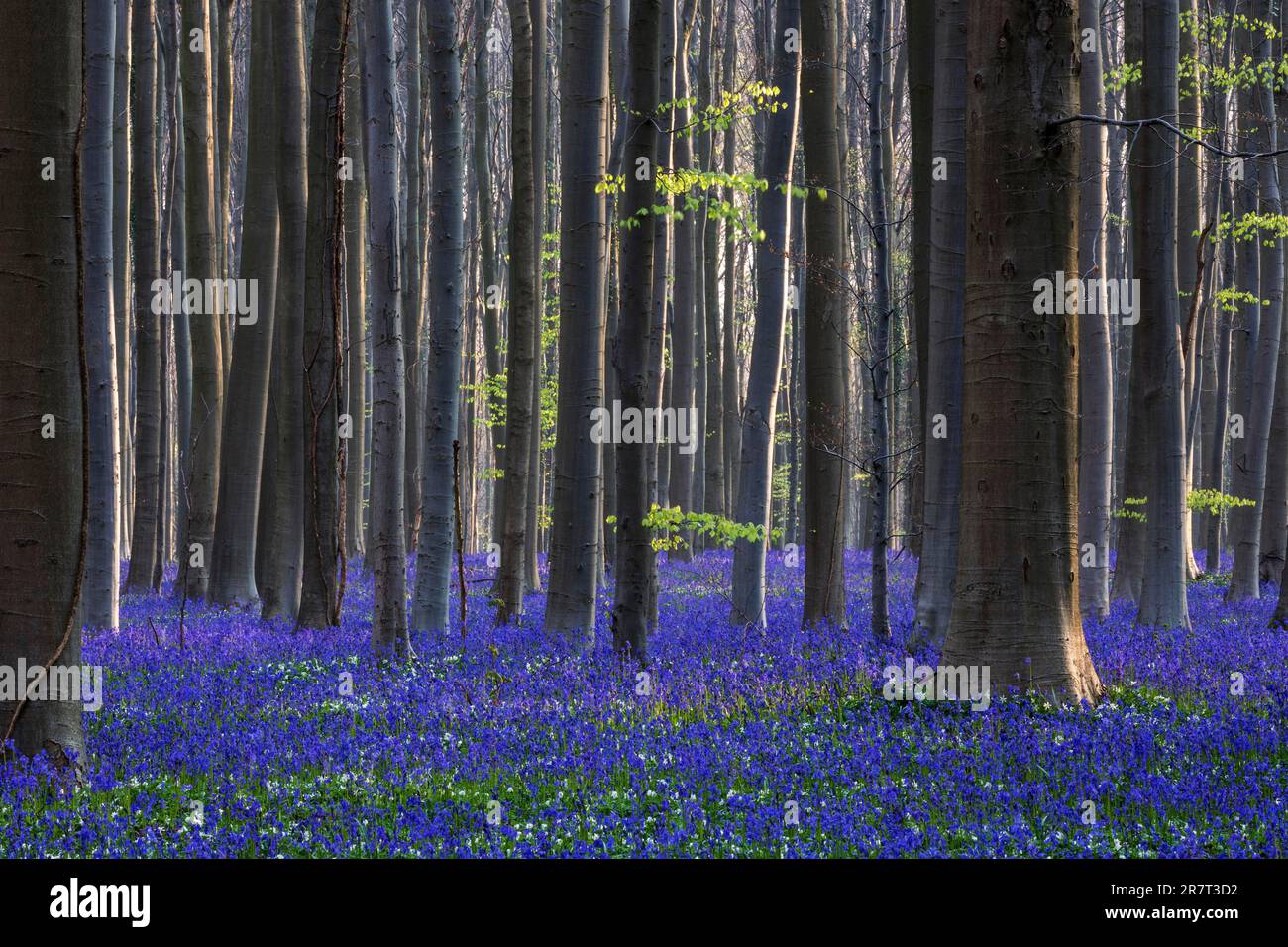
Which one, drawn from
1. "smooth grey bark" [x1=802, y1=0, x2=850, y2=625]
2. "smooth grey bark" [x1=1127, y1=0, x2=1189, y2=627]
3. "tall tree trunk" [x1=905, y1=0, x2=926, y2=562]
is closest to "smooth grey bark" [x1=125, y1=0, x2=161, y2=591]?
"smooth grey bark" [x1=802, y1=0, x2=850, y2=625]

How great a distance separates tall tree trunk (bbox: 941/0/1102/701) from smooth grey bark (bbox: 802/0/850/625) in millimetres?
4795

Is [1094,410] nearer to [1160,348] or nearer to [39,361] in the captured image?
[1160,348]

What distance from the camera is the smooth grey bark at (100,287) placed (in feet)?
32.4

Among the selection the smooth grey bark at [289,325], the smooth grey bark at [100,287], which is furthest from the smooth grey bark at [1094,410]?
the smooth grey bark at [100,287]

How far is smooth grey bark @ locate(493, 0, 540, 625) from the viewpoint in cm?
1282

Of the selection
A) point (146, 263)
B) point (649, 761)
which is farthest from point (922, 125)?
point (146, 263)

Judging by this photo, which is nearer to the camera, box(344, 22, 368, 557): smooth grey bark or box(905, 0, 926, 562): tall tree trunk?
box(905, 0, 926, 562): tall tree trunk

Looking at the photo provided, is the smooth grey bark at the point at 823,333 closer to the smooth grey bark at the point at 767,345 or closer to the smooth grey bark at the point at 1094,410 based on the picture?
the smooth grey bark at the point at 767,345

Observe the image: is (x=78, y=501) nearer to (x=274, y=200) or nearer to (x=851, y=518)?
(x=274, y=200)

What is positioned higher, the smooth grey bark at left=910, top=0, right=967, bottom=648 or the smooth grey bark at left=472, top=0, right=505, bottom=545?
the smooth grey bark at left=472, top=0, right=505, bottom=545

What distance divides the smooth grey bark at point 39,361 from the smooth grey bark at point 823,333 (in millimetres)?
8204

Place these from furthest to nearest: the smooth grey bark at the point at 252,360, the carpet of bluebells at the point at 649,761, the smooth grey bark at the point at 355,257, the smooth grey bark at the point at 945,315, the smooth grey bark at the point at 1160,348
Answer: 1. the smooth grey bark at the point at 355,257
2. the smooth grey bark at the point at 252,360
3. the smooth grey bark at the point at 1160,348
4. the smooth grey bark at the point at 945,315
5. the carpet of bluebells at the point at 649,761

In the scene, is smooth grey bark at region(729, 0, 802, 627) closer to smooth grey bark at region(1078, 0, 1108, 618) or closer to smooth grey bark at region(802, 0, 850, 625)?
smooth grey bark at region(802, 0, 850, 625)

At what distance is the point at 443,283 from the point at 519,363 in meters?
2.03
